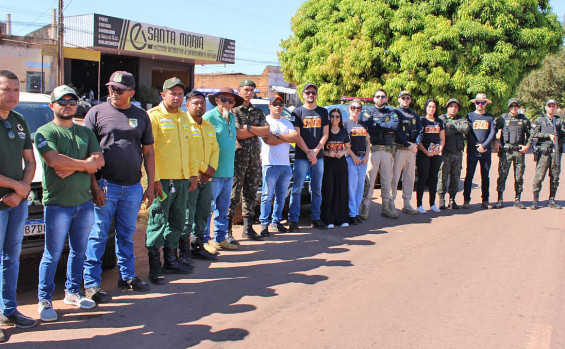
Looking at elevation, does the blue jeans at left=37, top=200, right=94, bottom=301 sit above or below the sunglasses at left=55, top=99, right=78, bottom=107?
below

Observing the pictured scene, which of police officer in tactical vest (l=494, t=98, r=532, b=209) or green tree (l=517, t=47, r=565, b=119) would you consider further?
green tree (l=517, t=47, r=565, b=119)

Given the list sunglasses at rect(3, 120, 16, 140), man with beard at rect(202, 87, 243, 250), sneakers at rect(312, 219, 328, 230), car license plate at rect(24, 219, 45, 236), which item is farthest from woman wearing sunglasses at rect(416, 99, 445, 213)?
sunglasses at rect(3, 120, 16, 140)

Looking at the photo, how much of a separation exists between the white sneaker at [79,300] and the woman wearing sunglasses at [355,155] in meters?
5.01

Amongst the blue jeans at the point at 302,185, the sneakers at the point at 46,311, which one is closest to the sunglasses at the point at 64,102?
the sneakers at the point at 46,311

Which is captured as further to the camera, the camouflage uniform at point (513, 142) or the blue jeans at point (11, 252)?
the camouflage uniform at point (513, 142)

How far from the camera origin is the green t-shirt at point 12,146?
404cm

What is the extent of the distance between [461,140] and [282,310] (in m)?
7.01

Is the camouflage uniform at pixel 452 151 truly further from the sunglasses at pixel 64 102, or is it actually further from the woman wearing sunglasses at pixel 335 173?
the sunglasses at pixel 64 102

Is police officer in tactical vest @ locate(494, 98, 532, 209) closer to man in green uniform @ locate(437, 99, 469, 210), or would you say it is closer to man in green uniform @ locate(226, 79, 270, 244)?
man in green uniform @ locate(437, 99, 469, 210)

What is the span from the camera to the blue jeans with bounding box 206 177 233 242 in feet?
22.4

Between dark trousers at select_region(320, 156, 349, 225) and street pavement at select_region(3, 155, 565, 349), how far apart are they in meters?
0.64

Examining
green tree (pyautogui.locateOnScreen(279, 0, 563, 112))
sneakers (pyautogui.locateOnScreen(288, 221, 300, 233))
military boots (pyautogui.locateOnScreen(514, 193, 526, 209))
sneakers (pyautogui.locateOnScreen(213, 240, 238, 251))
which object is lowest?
sneakers (pyautogui.locateOnScreen(213, 240, 238, 251))

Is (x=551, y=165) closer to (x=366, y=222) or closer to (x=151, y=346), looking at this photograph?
(x=366, y=222)

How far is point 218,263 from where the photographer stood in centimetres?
647
